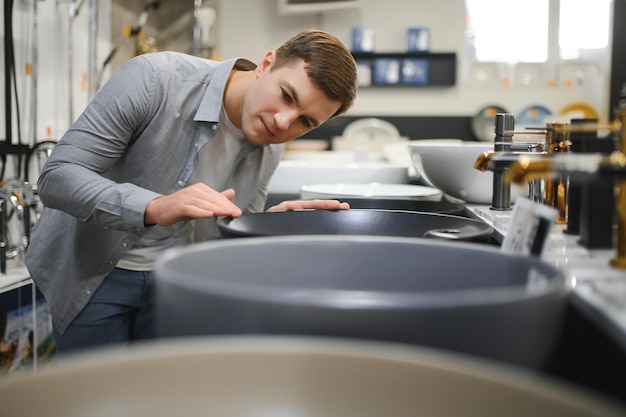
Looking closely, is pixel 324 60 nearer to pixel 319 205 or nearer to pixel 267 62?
pixel 267 62

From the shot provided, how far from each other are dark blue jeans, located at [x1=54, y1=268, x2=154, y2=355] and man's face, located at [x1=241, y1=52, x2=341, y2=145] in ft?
1.49

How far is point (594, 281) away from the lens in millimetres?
686

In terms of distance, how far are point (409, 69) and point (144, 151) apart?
349cm

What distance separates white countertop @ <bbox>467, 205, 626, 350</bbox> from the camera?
552 millimetres

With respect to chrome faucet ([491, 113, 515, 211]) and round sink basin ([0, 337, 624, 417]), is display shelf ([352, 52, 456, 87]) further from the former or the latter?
round sink basin ([0, 337, 624, 417])

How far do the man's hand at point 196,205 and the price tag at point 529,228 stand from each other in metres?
0.42

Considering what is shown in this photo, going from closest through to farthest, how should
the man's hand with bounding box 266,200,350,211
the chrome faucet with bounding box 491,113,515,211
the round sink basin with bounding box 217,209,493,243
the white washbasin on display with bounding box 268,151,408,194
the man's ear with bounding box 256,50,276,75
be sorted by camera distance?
the round sink basin with bounding box 217,209,493,243, the man's hand with bounding box 266,200,350,211, the chrome faucet with bounding box 491,113,515,211, the man's ear with bounding box 256,50,276,75, the white washbasin on display with bounding box 268,151,408,194

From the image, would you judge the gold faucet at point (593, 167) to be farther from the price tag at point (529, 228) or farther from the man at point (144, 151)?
the man at point (144, 151)

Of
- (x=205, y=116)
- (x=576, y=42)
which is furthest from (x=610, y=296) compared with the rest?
(x=576, y=42)

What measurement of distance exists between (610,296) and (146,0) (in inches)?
169

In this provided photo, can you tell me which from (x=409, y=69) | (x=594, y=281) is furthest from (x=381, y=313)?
(x=409, y=69)

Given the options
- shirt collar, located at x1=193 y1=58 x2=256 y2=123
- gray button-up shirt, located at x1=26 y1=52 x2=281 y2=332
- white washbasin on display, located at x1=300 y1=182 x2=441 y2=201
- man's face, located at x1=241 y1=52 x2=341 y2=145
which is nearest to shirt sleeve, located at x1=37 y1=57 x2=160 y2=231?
gray button-up shirt, located at x1=26 y1=52 x2=281 y2=332

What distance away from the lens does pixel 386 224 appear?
1.09 meters

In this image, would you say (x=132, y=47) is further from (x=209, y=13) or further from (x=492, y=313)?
(x=492, y=313)
